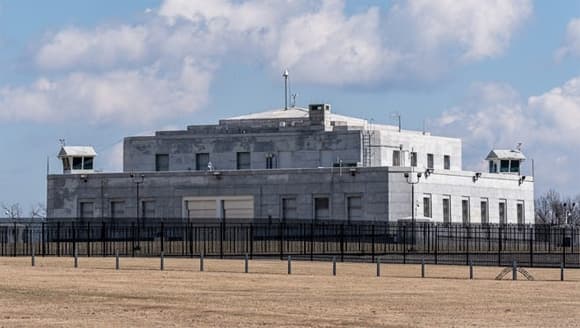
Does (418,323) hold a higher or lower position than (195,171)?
lower

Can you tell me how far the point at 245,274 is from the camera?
63.9 m

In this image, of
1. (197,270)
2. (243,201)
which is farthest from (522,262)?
(243,201)

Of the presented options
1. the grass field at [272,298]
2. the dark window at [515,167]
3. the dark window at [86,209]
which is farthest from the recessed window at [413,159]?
the grass field at [272,298]

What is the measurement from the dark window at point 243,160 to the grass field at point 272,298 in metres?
67.6

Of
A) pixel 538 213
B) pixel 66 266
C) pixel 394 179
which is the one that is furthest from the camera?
pixel 538 213

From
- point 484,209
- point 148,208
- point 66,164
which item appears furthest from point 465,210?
point 66,164

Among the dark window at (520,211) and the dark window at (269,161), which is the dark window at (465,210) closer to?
the dark window at (520,211)

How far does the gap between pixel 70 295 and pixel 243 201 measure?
83391mm

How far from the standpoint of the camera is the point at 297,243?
310 feet

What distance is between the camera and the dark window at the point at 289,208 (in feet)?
415

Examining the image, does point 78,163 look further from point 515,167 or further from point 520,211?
point 520,211

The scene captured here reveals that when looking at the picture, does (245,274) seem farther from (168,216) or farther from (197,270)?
(168,216)

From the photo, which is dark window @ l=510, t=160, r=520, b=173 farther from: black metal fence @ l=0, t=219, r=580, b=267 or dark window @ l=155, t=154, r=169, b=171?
black metal fence @ l=0, t=219, r=580, b=267

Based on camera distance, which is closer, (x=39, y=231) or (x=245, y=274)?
(x=245, y=274)
